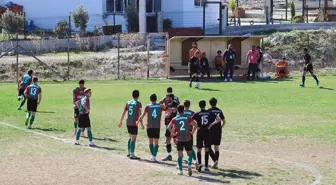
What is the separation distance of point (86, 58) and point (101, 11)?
15.5 meters

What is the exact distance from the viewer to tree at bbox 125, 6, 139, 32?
57.7 meters

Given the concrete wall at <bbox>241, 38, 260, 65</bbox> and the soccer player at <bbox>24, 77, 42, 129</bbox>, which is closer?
the soccer player at <bbox>24, 77, 42, 129</bbox>

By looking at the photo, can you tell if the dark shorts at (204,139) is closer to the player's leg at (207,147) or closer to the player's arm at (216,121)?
the player's leg at (207,147)

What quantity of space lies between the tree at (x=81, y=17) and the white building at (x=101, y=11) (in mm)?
3487

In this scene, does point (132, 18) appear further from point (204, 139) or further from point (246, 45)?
point (204, 139)

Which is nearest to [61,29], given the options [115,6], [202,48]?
[115,6]

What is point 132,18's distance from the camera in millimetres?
57875

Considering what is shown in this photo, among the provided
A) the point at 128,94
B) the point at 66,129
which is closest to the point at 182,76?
the point at 128,94

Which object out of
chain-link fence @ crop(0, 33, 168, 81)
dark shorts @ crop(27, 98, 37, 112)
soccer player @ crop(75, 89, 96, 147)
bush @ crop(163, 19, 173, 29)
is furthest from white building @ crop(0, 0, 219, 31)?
soccer player @ crop(75, 89, 96, 147)

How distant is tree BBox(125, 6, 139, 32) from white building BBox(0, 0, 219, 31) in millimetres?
1266

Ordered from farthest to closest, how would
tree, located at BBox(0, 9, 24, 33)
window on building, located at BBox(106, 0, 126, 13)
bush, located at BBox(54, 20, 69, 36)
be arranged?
window on building, located at BBox(106, 0, 126, 13)
bush, located at BBox(54, 20, 69, 36)
tree, located at BBox(0, 9, 24, 33)

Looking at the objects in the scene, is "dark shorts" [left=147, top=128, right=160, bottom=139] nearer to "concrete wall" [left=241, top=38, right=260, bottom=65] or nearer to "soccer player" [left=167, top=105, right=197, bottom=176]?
"soccer player" [left=167, top=105, right=197, bottom=176]

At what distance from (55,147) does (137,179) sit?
4.88m

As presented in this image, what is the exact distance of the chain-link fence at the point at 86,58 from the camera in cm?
4269
